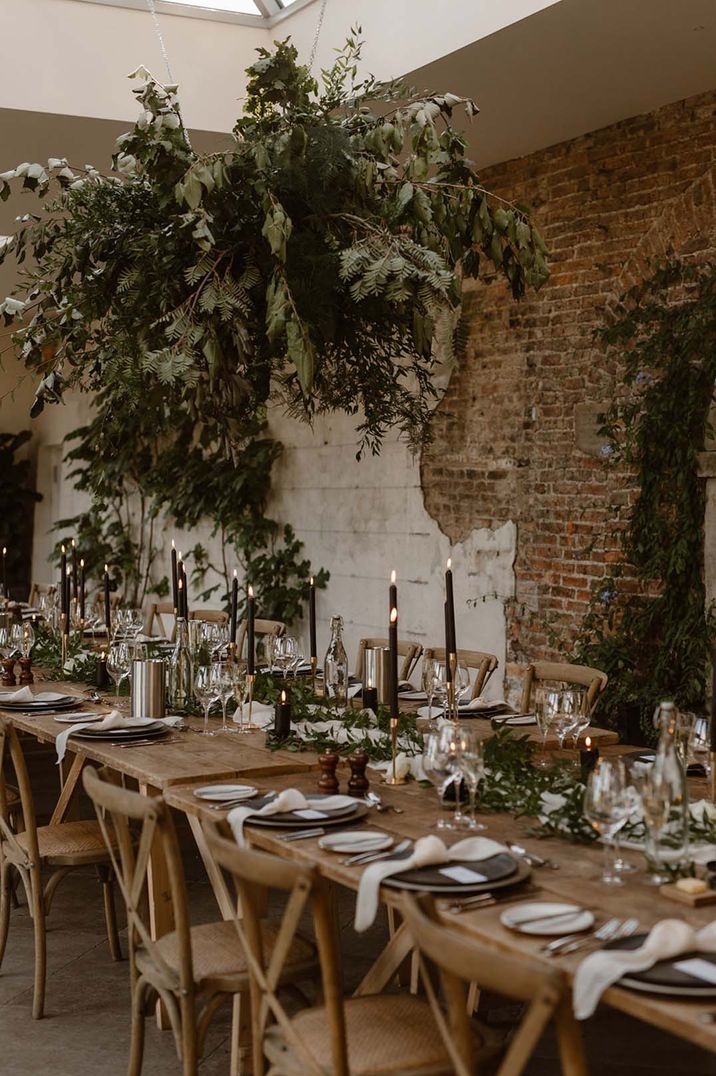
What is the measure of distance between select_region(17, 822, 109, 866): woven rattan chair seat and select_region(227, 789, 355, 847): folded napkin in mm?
1273

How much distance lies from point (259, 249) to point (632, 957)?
100 inches

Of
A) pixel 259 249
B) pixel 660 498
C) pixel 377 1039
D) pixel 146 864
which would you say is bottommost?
pixel 377 1039

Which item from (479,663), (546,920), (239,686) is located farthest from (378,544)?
(546,920)

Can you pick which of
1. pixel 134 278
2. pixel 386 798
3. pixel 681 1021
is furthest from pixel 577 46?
pixel 681 1021

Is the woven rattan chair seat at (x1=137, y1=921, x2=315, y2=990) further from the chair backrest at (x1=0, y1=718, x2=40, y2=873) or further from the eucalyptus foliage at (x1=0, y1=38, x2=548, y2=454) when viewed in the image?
the eucalyptus foliage at (x1=0, y1=38, x2=548, y2=454)

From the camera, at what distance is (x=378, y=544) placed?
8523 mm

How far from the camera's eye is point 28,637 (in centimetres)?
550

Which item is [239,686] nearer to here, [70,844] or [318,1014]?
[70,844]

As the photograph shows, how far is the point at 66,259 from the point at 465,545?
13.4 feet

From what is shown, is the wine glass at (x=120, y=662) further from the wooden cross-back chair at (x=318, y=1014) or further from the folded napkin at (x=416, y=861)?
the folded napkin at (x=416, y=861)

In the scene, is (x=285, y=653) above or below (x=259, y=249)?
below

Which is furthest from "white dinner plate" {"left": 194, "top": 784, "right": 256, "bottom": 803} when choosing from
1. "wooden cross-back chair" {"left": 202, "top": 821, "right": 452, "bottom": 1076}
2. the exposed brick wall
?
the exposed brick wall

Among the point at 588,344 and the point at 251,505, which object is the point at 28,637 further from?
the point at 251,505

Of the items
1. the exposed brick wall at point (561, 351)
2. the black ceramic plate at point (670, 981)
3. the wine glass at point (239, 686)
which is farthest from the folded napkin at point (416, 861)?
the exposed brick wall at point (561, 351)
